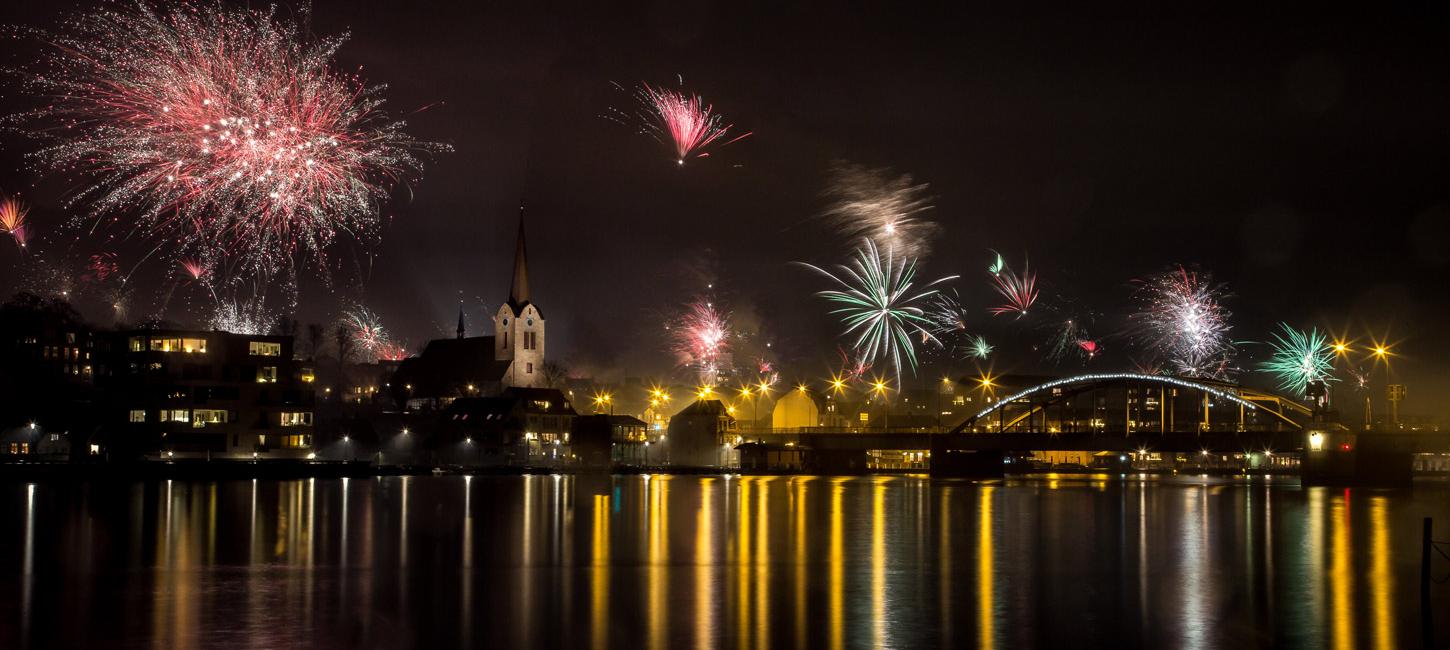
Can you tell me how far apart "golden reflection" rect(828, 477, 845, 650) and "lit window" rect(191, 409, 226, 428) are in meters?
65.1

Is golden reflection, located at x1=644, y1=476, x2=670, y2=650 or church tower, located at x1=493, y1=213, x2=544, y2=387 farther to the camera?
church tower, located at x1=493, y1=213, x2=544, y2=387

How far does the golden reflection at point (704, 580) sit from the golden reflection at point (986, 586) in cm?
601

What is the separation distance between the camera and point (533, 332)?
198000mm

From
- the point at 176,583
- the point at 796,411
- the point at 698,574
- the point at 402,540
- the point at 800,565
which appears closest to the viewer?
the point at 176,583

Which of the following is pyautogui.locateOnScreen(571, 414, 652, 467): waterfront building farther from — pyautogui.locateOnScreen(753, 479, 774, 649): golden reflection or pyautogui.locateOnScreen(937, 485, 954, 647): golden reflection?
pyautogui.locateOnScreen(937, 485, 954, 647): golden reflection

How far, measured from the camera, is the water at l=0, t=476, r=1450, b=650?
30.2 m

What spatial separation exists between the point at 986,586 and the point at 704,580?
827 cm

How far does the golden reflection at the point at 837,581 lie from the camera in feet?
97.1

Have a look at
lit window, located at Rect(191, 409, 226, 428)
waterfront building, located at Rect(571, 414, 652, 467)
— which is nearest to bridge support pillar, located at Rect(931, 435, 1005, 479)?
waterfront building, located at Rect(571, 414, 652, 467)

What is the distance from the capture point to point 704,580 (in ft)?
129

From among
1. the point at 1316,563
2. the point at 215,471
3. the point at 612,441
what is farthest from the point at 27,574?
the point at 612,441

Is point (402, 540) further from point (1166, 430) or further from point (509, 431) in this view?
point (509, 431)

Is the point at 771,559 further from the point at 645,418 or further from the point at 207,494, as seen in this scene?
the point at 645,418

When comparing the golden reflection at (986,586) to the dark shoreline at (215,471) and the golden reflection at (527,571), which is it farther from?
the dark shoreline at (215,471)
